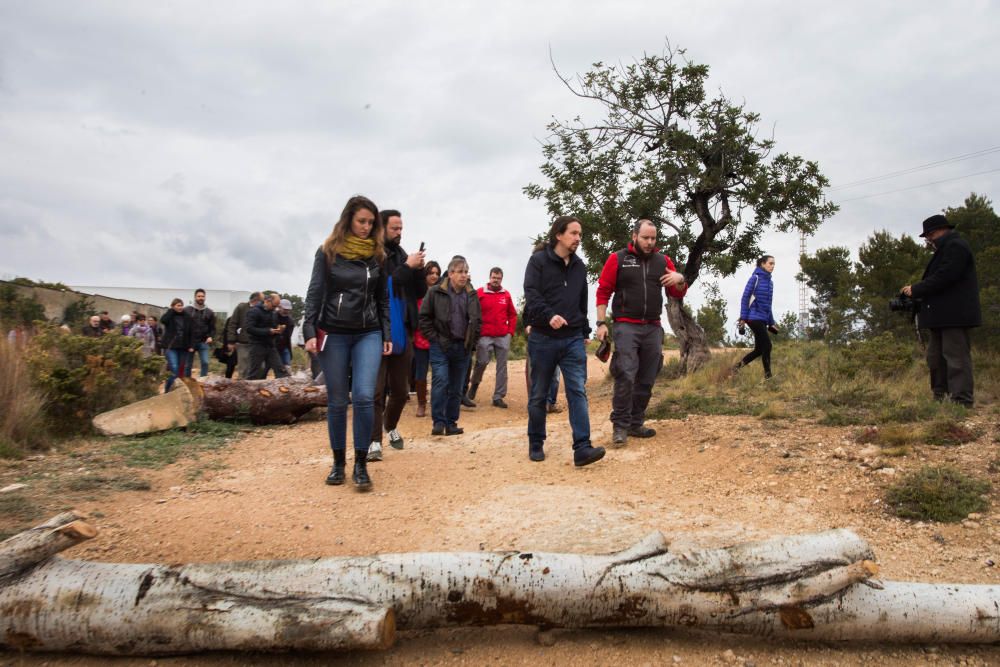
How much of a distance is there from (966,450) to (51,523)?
5740 mm

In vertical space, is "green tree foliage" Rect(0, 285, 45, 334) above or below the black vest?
above

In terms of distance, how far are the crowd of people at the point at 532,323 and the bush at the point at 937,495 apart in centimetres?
213

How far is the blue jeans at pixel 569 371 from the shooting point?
5.60 metres

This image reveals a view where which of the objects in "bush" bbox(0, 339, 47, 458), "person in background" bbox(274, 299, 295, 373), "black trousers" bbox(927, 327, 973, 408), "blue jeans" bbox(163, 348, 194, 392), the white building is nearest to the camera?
"bush" bbox(0, 339, 47, 458)

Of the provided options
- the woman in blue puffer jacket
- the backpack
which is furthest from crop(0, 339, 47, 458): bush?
the woman in blue puffer jacket

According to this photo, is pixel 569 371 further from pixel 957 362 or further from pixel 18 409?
pixel 18 409

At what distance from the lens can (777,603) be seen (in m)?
2.68

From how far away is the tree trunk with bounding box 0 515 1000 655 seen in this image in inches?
103

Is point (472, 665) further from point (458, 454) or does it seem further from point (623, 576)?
point (458, 454)

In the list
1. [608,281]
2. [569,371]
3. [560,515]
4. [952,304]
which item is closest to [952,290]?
[952,304]

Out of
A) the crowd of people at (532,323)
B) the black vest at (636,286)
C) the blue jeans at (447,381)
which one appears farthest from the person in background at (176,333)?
the black vest at (636,286)

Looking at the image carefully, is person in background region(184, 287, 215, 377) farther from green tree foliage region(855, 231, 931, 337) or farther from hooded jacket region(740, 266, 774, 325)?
green tree foliage region(855, 231, 931, 337)

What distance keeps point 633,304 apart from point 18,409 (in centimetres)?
575

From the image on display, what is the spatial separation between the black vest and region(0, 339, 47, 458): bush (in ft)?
17.9
